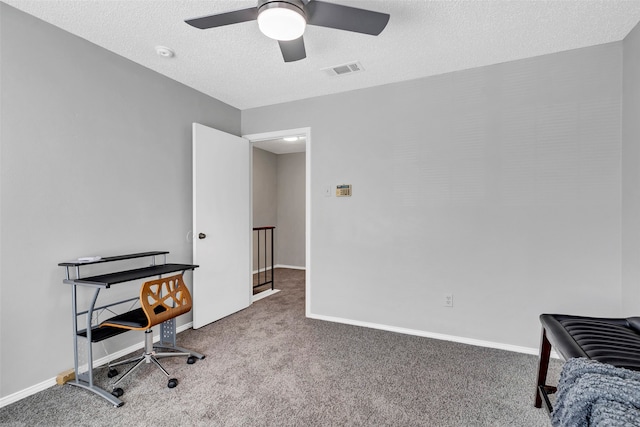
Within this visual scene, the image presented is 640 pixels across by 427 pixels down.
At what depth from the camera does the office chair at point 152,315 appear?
213 cm

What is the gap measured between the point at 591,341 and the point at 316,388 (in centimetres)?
155

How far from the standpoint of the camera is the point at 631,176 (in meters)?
2.23

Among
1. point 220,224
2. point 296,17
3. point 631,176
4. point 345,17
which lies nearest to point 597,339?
point 631,176

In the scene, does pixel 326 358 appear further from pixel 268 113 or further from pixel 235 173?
pixel 268 113

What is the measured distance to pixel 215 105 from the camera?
361cm

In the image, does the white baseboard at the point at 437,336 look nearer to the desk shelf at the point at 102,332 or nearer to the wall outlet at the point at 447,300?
the wall outlet at the point at 447,300

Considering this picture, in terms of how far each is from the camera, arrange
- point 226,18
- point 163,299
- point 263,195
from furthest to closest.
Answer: point 263,195
point 163,299
point 226,18

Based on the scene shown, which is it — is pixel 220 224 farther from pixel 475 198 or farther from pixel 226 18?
pixel 475 198

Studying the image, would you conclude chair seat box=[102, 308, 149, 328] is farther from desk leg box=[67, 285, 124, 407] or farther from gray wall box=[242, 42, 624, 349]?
gray wall box=[242, 42, 624, 349]

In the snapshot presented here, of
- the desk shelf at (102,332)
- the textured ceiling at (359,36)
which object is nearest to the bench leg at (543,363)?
the textured ceiling at (359,36)

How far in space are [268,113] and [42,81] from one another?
209 centimetres

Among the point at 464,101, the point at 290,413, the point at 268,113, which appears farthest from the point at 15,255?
the point at 464,101

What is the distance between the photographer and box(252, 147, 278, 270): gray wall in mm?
6133

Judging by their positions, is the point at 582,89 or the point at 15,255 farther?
the point at 582,89
